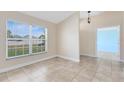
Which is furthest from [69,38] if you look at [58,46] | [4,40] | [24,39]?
[4,40]

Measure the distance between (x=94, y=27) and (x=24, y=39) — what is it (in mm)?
4577

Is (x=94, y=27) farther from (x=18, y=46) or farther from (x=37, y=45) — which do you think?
(x=18, y=46)

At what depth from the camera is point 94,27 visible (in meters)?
6.34

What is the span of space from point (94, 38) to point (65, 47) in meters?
2.21

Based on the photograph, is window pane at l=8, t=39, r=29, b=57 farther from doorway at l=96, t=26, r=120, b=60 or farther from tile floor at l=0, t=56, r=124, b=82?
doorway at l=96, t=26, r=120, b=60

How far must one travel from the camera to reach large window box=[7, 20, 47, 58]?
12.1 ft

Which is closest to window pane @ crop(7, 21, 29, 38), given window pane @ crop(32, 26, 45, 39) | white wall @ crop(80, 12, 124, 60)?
window pane @ crop(32, 26, 45, 39)

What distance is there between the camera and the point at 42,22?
5059 millimetres

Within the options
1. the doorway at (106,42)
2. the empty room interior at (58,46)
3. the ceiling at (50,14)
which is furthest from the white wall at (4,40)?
the doorway at (106,42)

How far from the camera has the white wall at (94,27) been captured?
505cm

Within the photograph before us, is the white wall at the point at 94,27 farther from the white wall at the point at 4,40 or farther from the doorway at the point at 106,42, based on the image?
the white wall at the point at 4,40
